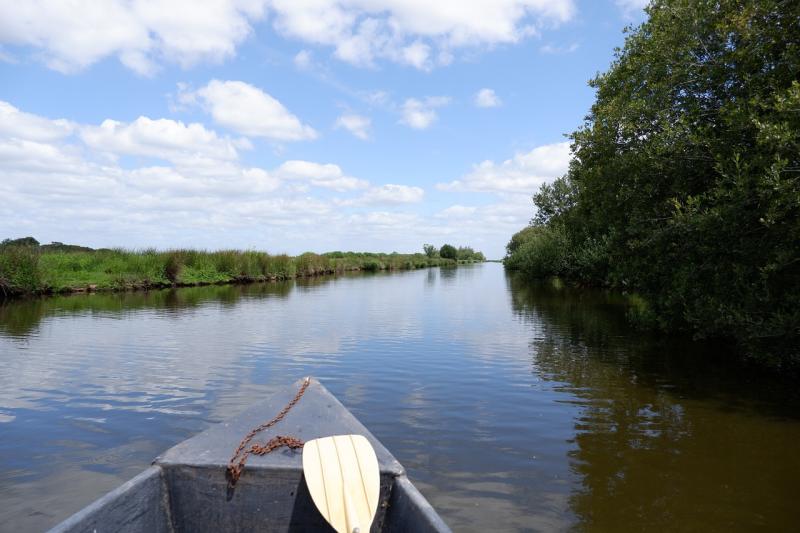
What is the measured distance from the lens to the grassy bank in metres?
25.1

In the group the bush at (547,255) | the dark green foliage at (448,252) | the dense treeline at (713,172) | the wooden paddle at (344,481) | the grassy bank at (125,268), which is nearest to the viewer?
the wooden paddle at (344,481)

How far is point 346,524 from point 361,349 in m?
9.50

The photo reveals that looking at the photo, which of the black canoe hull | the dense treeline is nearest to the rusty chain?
the black canoe hull

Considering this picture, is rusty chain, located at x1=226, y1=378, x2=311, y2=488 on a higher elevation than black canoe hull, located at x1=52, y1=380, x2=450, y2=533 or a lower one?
higher

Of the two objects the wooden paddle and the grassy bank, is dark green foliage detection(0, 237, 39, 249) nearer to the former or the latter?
the grassy bank

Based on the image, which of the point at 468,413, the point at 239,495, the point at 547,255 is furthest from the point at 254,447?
the point at 547,255

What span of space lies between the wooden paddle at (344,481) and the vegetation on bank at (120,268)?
26.9m

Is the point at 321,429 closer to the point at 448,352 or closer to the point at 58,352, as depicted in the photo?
the point at 448,352

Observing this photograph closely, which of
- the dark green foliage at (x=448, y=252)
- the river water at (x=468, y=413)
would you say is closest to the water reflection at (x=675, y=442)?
the river water at (x=468, y=413)

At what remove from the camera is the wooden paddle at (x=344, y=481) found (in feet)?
11.4

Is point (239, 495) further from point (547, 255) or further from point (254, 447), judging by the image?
point (547, 255)

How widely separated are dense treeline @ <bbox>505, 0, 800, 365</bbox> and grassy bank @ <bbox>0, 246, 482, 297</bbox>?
26443 millimetres

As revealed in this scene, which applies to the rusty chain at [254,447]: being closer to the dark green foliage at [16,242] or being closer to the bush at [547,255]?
the dark green foliage at [16,242]

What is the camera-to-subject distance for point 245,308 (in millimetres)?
21859
